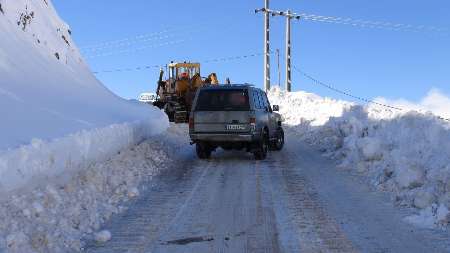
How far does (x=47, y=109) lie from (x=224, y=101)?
181 inches

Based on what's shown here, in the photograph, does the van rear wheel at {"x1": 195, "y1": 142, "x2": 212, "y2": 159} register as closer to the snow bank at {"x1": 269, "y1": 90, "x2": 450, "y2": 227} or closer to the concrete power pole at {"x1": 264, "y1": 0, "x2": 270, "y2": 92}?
the snow bank at {"x1": 269, "y1": 90, "x2": 450, "y2": 227}

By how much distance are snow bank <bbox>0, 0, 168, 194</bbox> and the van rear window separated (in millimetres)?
2270

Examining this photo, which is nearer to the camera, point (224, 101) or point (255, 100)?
point (224, 101)

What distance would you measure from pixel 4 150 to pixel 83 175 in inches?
110

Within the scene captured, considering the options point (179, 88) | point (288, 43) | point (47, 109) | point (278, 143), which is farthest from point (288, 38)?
point (47, 109)

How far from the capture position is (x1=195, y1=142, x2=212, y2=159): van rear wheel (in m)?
14.6

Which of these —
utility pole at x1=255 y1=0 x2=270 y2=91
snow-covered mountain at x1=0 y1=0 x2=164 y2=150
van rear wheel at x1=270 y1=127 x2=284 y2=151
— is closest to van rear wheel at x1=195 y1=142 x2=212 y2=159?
snow-covered mountain at x1=0 y1=0 x2=164 y2=150

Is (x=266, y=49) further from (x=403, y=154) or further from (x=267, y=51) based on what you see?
(x=403, y=154)

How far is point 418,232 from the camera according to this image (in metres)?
7.15

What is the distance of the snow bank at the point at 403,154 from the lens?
8227 mm

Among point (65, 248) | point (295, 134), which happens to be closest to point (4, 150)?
point (65, 248)

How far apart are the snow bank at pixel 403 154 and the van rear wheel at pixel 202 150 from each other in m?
3.51

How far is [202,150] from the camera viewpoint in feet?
48.0

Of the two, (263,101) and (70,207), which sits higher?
(263,101)
